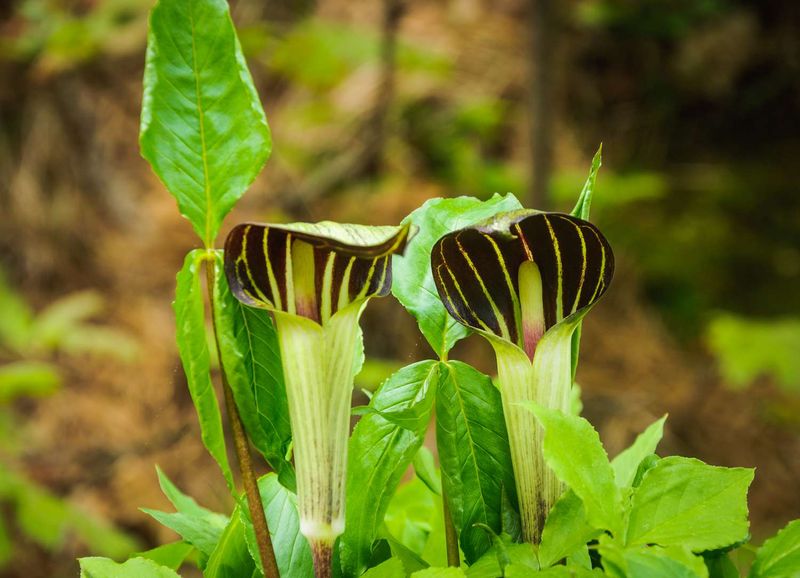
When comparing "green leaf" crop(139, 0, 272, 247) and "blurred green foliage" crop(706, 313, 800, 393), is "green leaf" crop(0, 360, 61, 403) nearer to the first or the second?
A: "green leaf" crop(139, 0, 272, 247)

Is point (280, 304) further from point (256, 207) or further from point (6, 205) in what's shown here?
point (6, 205)

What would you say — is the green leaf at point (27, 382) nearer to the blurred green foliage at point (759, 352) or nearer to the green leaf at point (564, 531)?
the green leaf at point (564, 531)

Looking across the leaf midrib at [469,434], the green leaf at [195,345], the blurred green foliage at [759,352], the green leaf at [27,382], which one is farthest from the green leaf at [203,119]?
the blurred green foliage at [759,352]

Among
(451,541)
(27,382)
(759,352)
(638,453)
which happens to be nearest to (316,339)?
(451,541)

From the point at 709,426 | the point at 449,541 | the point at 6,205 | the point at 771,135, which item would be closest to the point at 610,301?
the point at 709,426

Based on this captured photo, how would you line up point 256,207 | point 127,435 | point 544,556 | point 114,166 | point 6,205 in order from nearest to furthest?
point 544,556 < point 127,435 < point 256,207 < point 6,205 < point 114,166

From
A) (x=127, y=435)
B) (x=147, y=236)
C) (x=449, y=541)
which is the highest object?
(x=449, y=541)

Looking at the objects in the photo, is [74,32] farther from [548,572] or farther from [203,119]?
[548,572]
